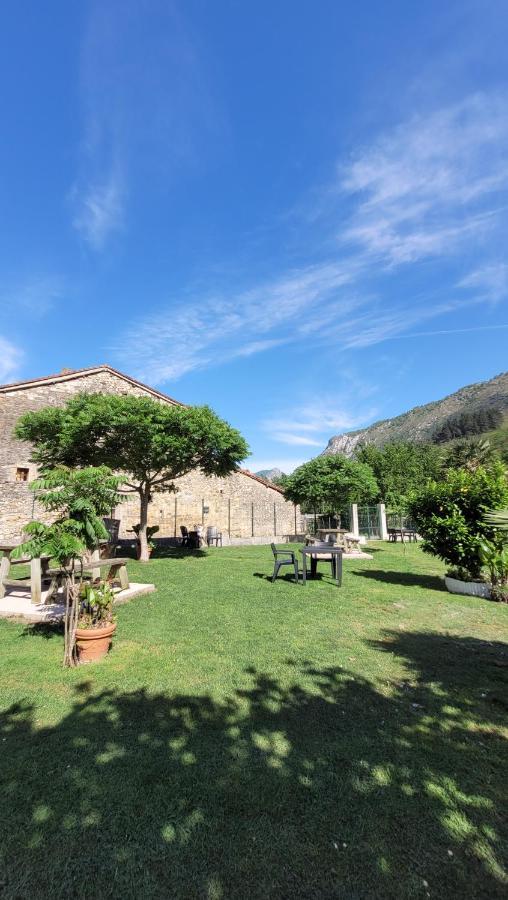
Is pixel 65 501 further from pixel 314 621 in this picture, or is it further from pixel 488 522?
pixel 488 522

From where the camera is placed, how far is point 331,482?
706 inches

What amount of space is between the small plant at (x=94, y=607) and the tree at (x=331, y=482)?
14134mm

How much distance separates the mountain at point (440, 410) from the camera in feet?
371

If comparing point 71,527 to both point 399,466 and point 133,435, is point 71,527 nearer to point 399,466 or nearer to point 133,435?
point 133,435

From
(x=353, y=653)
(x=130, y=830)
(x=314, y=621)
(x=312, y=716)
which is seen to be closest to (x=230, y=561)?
(x=314, y=621)

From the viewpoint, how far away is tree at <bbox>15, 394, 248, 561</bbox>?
12578 mm

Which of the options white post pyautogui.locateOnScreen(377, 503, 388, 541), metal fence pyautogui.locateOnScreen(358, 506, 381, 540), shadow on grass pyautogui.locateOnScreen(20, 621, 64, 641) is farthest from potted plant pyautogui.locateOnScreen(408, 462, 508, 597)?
white post pyautogui.locateOnScreen(377, 503, 388, 541)

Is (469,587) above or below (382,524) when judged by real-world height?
below

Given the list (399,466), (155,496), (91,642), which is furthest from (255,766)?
(399,466)

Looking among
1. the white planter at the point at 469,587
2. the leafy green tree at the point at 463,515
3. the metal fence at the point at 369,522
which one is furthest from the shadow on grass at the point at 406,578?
the metal fence at the point at 369,522

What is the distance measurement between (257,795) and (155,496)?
21.6 m

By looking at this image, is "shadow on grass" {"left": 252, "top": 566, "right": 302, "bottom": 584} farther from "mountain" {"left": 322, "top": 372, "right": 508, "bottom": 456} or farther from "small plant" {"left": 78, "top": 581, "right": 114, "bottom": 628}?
"mountain" {"left": 322, "top": 372, "right": 508, "bottom": 456}

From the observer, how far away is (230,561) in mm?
13844

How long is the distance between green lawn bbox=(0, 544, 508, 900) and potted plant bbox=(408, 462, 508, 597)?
337 cm
